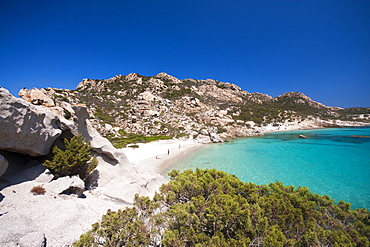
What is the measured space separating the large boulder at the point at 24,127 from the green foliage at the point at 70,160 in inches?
25.9

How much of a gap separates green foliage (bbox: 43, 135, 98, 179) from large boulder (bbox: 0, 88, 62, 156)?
66 cm

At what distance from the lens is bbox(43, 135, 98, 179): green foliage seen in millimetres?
7476

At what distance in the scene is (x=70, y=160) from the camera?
7840mm

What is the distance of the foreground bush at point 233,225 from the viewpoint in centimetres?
352

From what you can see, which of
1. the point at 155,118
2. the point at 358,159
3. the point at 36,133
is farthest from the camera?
the point at 155,118

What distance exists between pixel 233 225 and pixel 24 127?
30.1 ft

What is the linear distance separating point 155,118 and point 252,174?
3923 centimetres

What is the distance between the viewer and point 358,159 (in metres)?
22.5

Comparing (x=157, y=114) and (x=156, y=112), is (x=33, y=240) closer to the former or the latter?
(x=157, y=114)

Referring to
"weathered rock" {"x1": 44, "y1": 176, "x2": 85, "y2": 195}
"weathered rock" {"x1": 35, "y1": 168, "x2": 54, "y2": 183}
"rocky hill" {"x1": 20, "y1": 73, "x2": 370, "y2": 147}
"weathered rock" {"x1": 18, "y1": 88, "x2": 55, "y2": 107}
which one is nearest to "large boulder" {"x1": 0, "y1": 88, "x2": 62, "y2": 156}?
"weathered rock" {"x1": 35, "y1": 168, "x2": 54, "y2": 183}

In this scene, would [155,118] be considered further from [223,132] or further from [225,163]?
[225,163]

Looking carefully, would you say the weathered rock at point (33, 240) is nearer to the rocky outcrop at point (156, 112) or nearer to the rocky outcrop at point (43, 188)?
the rocky outcrop at point (43, 188)

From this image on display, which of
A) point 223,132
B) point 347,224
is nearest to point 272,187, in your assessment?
point 347,224

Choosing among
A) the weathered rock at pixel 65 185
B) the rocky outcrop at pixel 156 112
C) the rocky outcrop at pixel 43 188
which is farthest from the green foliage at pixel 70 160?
the rocky outcrop at pixel 156 112
